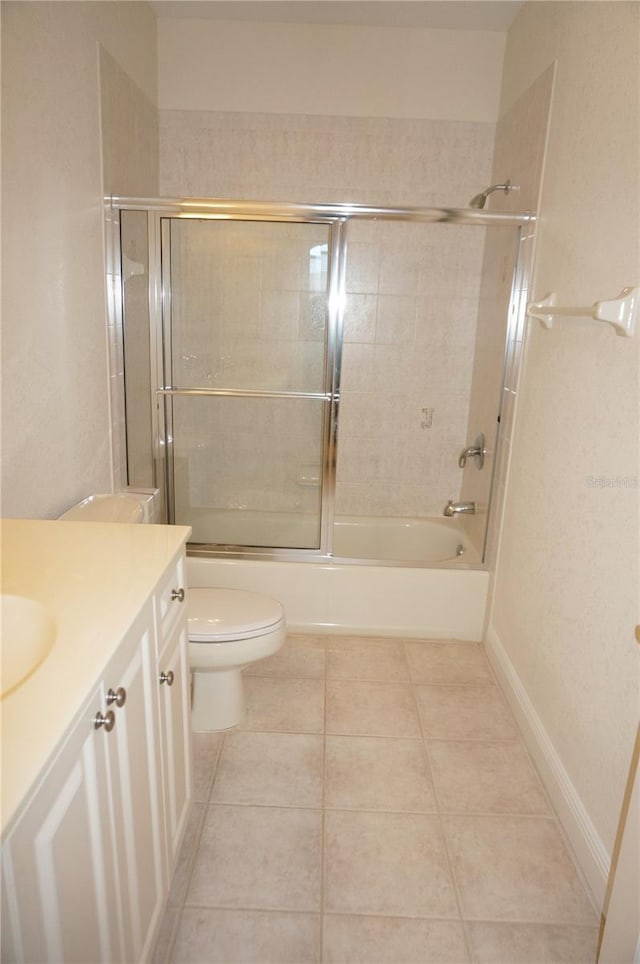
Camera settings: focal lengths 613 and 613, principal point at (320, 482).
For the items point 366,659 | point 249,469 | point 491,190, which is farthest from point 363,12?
point 366,659

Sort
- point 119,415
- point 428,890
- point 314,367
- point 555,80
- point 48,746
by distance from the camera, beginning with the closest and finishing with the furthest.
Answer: point 48,746 → point 428,890 → point 555,80 → point 119,415 → point 314,367

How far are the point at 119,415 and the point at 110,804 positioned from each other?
1.77 metres

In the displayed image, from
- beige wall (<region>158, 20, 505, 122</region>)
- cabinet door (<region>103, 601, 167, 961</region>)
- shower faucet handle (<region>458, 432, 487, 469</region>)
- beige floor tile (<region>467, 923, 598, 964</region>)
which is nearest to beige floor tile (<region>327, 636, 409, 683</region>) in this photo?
shower faucet handle (<region>458, 432, 487, 469</region>)

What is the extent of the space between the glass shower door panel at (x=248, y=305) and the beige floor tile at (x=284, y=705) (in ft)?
4.09

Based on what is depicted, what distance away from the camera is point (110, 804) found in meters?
0.95

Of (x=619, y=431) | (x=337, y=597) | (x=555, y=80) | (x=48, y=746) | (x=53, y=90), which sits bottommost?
(x=337, y=597)

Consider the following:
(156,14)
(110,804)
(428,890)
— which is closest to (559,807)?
(428,890)

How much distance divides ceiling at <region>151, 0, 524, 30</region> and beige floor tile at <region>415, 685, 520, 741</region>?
9.26ft

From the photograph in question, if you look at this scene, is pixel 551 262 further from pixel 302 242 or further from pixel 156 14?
pixel 156 14

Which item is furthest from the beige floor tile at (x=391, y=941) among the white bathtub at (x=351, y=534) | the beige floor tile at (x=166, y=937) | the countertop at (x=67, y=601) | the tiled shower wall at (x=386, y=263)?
the tiled shower wall at (x=386, y=263)

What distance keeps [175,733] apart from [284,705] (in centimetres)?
94

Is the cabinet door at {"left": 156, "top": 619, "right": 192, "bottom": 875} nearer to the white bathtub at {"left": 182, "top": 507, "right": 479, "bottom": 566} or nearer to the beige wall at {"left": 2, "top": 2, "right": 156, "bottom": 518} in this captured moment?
the beige wall at {"left": 2, "top": 2, "right": 156, "bottom": 518}

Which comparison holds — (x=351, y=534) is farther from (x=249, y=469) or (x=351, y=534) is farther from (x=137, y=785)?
(x=137, y=785)

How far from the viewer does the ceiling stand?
2.62 m
